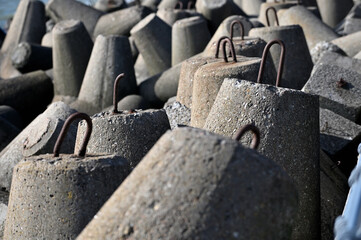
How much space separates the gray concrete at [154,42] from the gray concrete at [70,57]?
24.2 inches

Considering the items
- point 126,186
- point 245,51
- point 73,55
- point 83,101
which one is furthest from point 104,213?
point 73,55

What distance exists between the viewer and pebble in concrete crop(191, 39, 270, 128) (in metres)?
3.29

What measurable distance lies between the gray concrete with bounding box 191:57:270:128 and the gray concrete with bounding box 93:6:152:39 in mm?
5672

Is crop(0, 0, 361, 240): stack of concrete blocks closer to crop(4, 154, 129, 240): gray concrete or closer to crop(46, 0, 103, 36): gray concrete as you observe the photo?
crop(46, 0, 103, 36): gray concrete

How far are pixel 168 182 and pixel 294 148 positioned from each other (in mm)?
1062

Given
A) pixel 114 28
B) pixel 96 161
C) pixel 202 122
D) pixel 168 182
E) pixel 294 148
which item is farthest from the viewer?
pixel 114 28

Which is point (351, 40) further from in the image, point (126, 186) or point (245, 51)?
point (126, 186)

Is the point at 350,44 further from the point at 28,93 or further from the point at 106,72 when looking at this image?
the point at 28,93

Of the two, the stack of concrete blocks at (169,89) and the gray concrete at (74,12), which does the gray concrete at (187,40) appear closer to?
the stack of concrete blocks at (169,89)

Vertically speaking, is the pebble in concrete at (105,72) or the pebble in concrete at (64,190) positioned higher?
the pebble in concrete at (64,190)

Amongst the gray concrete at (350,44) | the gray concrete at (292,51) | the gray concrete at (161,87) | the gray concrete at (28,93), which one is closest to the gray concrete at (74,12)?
the gray concrete at (28,93)

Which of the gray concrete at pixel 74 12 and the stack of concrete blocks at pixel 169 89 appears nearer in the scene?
the stack of concrete blocks at pixel 169 89

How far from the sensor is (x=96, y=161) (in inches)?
90.4

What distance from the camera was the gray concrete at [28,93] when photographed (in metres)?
7.16
